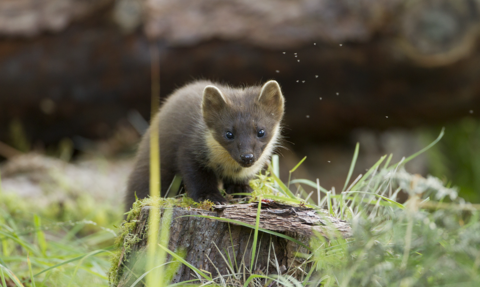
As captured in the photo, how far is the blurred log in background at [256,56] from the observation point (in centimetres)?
784

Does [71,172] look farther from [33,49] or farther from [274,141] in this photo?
[274,141]

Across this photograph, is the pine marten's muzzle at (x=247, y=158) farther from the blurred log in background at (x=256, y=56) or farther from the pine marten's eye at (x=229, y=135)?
the blurred log in background at (x=256, y=56)

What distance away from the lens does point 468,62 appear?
26.2ft

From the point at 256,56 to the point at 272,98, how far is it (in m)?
3.94

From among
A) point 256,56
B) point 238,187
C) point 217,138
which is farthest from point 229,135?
point 256,56

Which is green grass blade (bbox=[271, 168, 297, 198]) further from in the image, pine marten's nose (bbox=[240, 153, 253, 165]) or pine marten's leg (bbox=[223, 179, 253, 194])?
pine marten's leg (bbox=[223, 179, 253, 194])

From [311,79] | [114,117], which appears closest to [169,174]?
[311,79]

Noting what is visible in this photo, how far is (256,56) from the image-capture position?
855 centimetres

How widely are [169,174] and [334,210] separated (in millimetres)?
1935

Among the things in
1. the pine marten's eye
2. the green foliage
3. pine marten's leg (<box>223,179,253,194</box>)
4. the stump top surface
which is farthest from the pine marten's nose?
the green foliage

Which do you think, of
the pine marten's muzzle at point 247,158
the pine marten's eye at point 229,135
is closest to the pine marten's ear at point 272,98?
the pine marten's eye at point 229,135

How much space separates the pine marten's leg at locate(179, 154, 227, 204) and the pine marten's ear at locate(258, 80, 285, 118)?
89 cm

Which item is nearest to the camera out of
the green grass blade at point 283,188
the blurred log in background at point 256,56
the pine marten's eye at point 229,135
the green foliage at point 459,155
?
the green grass blade at point 283,188

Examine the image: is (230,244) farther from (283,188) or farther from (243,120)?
(243,120)
